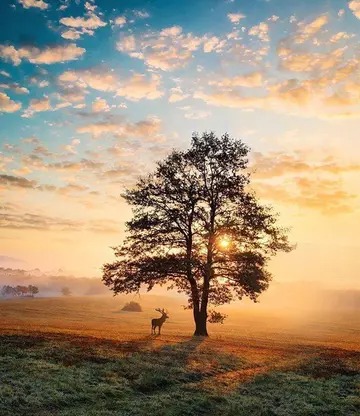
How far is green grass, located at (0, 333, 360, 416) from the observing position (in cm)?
1449

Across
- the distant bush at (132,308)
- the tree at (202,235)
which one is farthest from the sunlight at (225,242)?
the distant bush at (132,308)

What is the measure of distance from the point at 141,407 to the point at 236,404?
3.79 metres

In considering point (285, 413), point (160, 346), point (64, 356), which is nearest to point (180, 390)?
point (285, 413)

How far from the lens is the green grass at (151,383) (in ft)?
47.5

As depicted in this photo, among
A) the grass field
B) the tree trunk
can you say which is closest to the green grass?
the grass field

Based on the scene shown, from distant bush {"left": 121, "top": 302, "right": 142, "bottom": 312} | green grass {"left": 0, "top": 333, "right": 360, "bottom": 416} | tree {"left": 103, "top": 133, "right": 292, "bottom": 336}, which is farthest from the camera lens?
distant bush {"left": 121, "top": 302, "right": 142, "bottom": 312}

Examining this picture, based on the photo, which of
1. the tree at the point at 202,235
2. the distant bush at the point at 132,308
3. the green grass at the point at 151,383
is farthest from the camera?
the distant bush at the point at 132,308

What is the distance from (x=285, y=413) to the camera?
1575 cm

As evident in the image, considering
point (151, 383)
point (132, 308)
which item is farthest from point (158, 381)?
point (132, 308)

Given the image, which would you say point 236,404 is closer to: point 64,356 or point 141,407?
point 141,407

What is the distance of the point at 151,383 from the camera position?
17703mm

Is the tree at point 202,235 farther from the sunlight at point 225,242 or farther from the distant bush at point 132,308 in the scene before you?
the distant bush at point 132,308

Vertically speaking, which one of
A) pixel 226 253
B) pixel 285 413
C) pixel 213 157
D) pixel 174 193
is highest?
pixel 213 157

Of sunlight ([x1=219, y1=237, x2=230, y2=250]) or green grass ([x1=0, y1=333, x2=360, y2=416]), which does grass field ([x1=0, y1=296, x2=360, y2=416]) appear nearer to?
green grass ([x1=0, y1=333, x2=360, y2=416])
